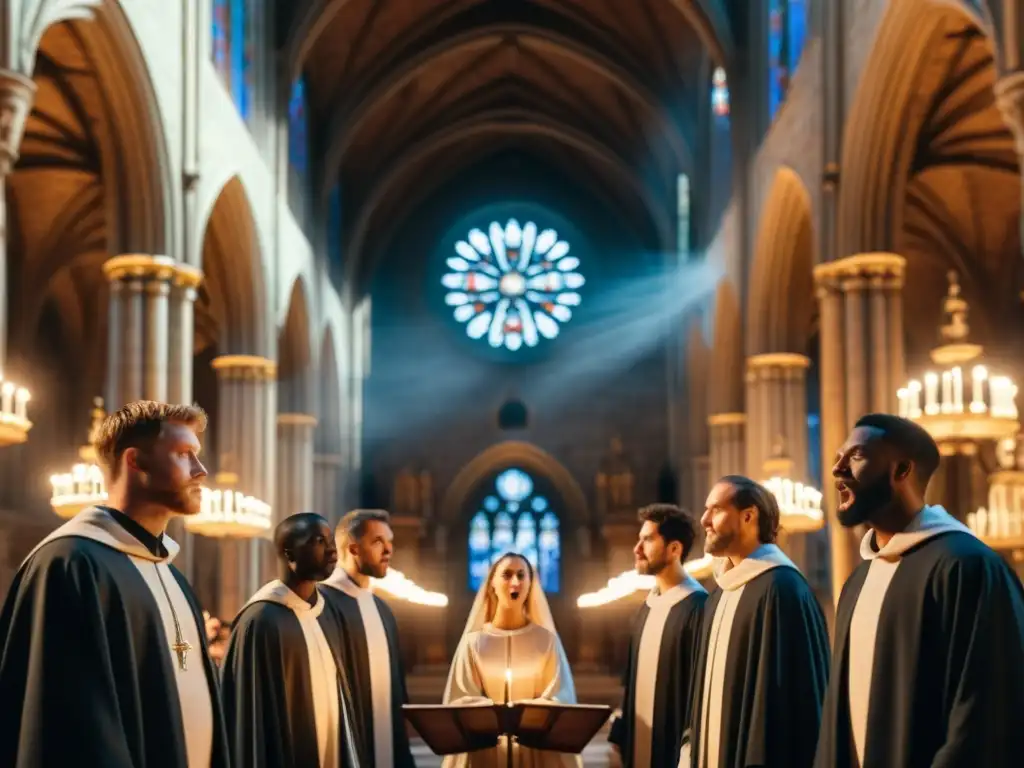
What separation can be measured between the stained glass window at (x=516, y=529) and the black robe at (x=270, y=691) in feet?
71.5

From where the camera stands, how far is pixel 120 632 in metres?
3.83

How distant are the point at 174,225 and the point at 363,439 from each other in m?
14.6

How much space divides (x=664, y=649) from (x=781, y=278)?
39.1ft

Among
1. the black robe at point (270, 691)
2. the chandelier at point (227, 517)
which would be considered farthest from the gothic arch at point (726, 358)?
the black robe at point (270, 691)

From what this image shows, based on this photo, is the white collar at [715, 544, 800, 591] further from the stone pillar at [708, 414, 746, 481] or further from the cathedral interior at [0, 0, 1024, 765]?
the stone pillar at [708, 414, 746, 481]

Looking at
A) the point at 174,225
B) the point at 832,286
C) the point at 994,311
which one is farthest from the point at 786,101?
the point at 174,225

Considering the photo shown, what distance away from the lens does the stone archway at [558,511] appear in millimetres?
27594

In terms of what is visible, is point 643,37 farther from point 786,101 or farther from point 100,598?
point 100,598

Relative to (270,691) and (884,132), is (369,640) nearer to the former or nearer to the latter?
(270,691)

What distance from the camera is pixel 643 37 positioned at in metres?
24.5

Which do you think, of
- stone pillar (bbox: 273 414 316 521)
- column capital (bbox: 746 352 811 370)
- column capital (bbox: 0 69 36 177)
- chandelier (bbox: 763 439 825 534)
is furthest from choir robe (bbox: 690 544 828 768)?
stone pillar (bbox: 273 414 316 521)

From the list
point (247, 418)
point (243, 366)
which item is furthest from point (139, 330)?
point (247, 418)

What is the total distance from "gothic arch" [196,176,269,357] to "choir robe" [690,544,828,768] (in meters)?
13.2

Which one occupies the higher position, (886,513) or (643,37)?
(643,37)
